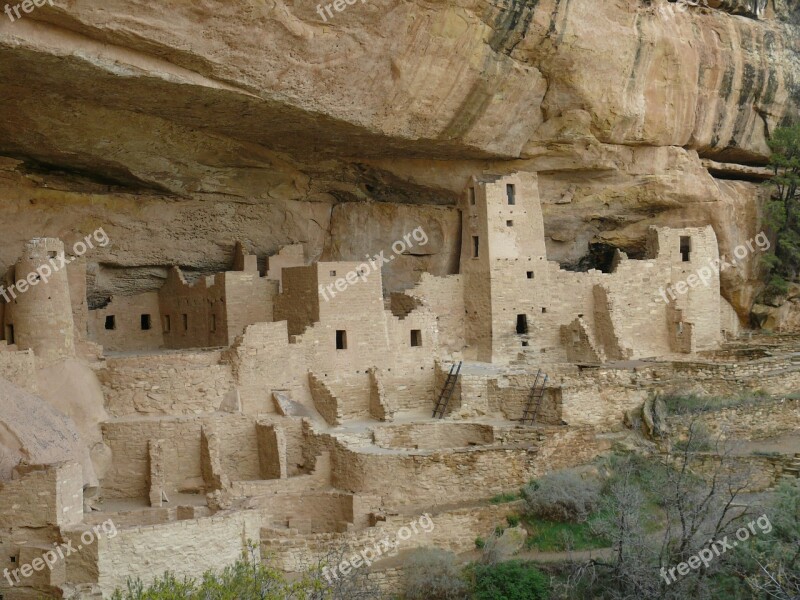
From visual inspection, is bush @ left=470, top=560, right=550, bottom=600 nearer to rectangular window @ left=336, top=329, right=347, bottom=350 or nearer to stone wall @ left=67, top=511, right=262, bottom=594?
stone wall @ left=67, top=511, right=262, bottom=594

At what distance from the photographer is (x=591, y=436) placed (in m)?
18.7

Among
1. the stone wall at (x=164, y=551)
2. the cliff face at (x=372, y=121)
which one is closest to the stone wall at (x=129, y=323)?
the cliff face at (x=372, y=121)

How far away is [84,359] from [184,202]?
562 cm

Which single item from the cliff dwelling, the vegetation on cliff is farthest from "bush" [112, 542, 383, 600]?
the vegetation on cliff

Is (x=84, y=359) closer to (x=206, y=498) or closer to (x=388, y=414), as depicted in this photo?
(x=206, y=498)

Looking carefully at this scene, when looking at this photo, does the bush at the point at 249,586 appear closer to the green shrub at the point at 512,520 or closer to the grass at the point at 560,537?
the green shrub at the point at 512,520

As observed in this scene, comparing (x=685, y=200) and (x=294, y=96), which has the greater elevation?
(x=294, y=96)

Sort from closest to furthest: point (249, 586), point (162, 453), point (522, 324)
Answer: point (249, 586), point (162, 453), point (522, 324)

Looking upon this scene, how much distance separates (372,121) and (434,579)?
28.2 feet

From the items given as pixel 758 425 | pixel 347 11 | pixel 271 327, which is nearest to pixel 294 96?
pixel 347 11

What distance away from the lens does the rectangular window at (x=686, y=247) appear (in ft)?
81.4

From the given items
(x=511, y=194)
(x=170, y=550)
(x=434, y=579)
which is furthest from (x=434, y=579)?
(x=511, y=194)

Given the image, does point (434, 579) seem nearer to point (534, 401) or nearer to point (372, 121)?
point (534, 401)

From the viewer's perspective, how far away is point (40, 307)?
1783cm
